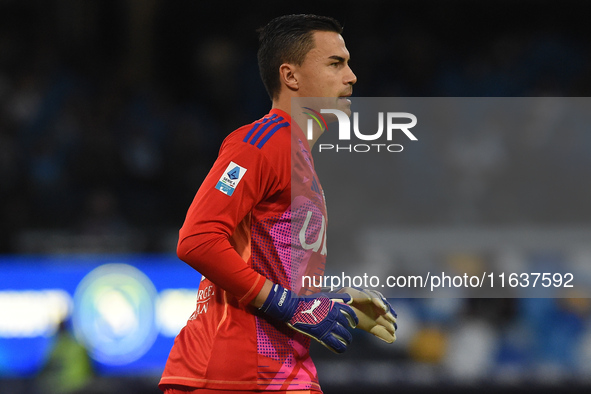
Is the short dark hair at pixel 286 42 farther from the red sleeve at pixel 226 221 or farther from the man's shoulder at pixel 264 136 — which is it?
the red sleeve at pixel 226 221

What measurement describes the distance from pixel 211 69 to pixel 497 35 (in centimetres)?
367

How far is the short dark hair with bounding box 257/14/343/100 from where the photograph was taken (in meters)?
3.01

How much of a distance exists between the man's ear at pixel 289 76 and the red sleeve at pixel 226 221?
0.44 metres

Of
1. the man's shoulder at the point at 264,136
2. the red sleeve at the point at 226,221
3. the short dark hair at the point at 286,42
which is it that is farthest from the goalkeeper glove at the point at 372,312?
the short dark hair at the point at 286,42

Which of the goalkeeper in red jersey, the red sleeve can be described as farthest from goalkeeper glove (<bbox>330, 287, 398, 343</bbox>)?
the red sleeve

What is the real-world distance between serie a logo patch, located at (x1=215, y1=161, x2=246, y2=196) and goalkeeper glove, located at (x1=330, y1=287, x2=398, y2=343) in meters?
0.59

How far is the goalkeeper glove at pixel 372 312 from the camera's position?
Answer: 9.50 ft

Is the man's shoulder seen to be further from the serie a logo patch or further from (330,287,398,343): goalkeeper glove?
(330,287,398,343): goalkeeper glove

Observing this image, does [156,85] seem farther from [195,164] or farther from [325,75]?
[325,75]

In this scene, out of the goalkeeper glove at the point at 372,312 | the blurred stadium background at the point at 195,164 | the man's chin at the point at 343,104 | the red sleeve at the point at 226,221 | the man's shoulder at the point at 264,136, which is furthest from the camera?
the blurred stadium background at the point at 195,164

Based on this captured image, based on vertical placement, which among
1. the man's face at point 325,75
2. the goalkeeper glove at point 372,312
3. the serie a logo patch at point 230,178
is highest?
the man's face at point 325,75

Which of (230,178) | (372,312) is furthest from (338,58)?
(372,312)

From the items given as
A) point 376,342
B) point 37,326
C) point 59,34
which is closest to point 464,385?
point 376,342

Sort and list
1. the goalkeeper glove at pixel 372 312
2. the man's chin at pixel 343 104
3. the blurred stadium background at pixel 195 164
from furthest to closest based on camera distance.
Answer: the blurred stadium background at pixel 195 164 → the man's chin at pixel 343 104 → the goalkeeper glove at pixel 372 312
